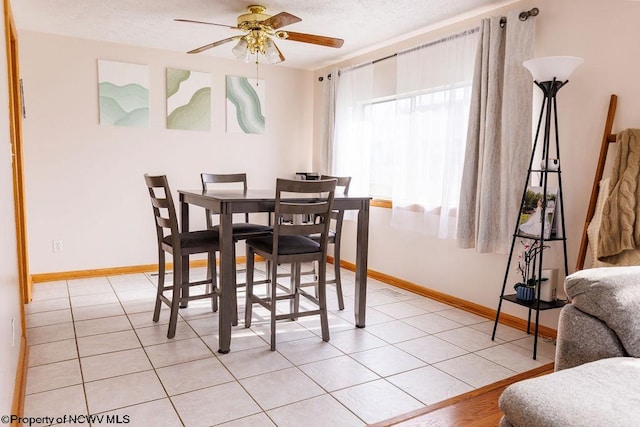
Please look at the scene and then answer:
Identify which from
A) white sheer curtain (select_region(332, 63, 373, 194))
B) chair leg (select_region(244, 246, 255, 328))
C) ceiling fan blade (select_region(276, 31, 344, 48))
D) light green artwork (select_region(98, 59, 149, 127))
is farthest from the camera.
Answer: white sheer curtain (select_region(332, 63, 373, 194))

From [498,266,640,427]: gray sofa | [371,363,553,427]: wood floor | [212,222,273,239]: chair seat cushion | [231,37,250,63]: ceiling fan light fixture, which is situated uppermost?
[231,37,250,63]: ceiling fan light fixture

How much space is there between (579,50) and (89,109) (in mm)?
4073

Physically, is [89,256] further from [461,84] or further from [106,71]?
[461,84]

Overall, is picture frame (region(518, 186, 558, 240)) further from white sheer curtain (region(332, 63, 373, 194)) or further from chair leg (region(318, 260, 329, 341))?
white sheer curtain (region(332, 63, 373, 194))

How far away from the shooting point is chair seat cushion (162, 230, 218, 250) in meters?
2.89

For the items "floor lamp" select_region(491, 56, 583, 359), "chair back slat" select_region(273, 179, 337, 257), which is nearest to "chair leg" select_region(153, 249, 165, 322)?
"chair back slat" select_region(273, 179, 337, 257)

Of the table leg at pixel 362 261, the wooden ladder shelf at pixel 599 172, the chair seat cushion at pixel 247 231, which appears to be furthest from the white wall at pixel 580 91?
the chair seat cushion at pixel 247 231

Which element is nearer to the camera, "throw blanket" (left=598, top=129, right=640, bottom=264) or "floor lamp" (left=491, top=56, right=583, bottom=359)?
"throw blanket" (left=598, top=129, right=640, bottom=264)

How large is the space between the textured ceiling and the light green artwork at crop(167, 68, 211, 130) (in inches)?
13.6

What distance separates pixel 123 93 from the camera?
4438 mm

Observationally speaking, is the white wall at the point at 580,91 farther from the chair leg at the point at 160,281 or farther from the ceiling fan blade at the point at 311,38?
the chair leg at the point at 160,281

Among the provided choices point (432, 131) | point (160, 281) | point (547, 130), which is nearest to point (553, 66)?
point (547, 130)

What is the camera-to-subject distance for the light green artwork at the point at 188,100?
4.67 m

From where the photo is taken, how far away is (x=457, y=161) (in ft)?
11.5
